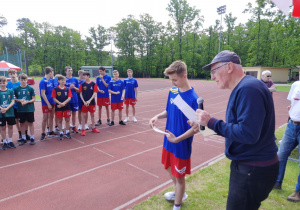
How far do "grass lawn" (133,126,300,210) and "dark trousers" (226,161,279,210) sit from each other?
143cm

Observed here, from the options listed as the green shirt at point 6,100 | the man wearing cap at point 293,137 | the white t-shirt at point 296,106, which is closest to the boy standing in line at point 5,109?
the green shirt at point 6,100

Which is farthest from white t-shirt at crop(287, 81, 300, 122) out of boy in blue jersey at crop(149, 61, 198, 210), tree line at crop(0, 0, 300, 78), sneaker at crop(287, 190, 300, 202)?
tree line at crop(0, 0, 300, 78)

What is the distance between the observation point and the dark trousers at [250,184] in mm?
1490

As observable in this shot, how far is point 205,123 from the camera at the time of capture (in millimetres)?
1608

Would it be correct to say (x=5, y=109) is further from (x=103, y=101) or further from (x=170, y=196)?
(x=170, y=196)

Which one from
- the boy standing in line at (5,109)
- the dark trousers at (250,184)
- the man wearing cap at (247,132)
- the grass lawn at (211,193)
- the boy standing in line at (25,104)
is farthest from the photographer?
the boy standing in line at (25,104)

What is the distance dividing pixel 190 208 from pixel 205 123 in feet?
5.93

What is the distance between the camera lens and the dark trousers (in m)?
1.49

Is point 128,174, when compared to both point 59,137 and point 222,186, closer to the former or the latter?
point 222,186

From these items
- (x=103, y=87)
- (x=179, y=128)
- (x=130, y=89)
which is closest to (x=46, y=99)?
(x=103, y=87)

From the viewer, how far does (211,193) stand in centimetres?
313

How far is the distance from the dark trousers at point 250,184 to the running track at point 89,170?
191 centimetres

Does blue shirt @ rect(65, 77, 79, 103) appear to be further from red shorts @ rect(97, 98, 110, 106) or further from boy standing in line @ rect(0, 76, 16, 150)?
boy standing in line @ rect(0, 76, 16, 150)

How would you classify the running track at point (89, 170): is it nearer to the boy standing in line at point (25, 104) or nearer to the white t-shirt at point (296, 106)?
the boy standing in line at point (25, 104)
